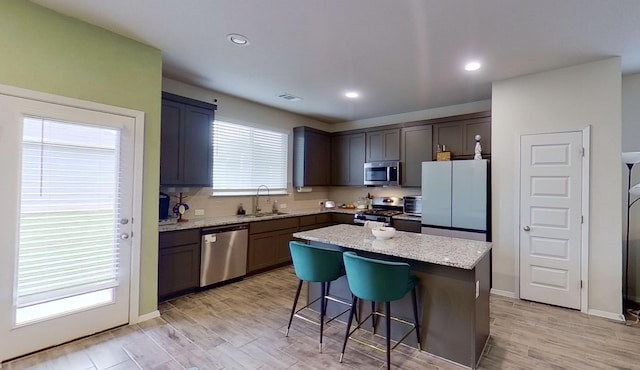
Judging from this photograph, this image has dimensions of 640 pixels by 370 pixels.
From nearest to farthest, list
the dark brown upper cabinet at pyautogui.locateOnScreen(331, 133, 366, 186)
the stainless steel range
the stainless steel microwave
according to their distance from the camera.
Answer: the stainless steel range
the stainless steel microwave
the dark brown upper cabinet at pyautogui.locateOnScreen(331, 133, 366, 186)

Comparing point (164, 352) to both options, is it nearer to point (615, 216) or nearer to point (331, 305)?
point (331, 305)

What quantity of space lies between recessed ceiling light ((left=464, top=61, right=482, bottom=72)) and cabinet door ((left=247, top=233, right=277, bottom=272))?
3.51 metres

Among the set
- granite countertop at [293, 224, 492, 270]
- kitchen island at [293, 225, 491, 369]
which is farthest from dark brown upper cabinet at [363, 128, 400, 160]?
kitchen island at [293, 225, 491, 369]

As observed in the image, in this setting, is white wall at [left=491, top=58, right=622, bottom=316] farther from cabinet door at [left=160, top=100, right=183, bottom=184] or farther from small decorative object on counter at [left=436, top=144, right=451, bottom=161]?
cabinet door at [left=160, top=100, right=183, bottom=184]

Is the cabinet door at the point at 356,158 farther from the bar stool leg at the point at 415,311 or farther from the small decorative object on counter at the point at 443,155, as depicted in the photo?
the bar stool leg at the point at 415,311

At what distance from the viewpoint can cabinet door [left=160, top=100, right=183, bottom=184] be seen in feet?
12.0

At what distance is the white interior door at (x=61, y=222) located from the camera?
2.28 m

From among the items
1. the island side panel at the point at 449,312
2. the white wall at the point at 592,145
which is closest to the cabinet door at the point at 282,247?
the island side panel at the point at 449,312

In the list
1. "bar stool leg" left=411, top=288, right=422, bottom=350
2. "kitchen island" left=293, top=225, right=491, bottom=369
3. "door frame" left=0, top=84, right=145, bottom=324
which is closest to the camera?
"kitchen island" left=293, top=225, right=491, bottom=369

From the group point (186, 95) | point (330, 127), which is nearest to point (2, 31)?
point (186, 95)

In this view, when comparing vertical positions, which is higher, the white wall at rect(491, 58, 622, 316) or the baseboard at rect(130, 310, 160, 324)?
the white wall at rect(491, 58, 622, 316)

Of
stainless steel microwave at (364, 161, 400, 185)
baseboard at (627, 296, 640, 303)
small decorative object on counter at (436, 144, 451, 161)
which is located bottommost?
baseboard at (627, 296, 640, 303)

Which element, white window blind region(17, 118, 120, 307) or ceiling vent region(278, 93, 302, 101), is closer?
white window blind region(17, 118, 120, 307)

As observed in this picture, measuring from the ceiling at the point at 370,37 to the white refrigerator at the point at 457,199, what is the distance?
1.14 metres
